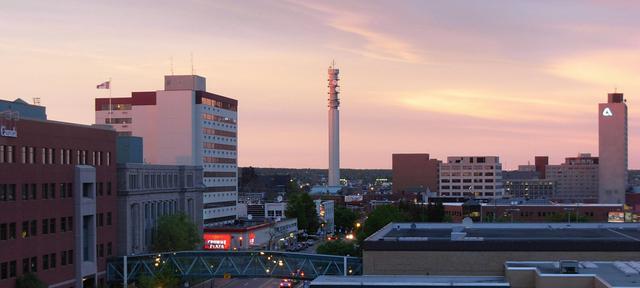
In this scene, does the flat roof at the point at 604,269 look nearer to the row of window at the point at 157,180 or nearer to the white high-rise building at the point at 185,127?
the row of window at the point at 157,180

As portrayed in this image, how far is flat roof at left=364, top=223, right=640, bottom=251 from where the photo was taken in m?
64.5

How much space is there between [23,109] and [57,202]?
9.14 metres

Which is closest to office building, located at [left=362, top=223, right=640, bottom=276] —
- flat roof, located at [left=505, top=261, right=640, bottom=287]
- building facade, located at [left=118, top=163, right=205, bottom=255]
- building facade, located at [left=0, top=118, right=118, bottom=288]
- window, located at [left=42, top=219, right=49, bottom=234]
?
flat roof, located at [left=505, top=261, right=640, bottom=287]

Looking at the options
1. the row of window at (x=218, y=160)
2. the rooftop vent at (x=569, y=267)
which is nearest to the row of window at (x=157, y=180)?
the row of window at (x=218, y=160)

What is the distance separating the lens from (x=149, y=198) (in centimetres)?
10069

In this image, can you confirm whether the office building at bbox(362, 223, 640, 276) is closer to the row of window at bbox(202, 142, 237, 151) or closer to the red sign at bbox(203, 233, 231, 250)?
the red sign at bbox(203, 233, 231, 250)

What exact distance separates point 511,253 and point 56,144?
39.6m

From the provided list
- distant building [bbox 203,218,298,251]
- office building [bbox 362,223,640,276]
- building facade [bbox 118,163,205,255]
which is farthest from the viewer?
distant building [bbox 203,218,298,251]

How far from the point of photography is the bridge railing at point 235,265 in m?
78.9

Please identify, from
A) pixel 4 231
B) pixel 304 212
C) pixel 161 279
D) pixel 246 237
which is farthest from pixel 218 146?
pixel 4 231

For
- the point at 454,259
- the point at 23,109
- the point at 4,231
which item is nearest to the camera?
the point at 454,259

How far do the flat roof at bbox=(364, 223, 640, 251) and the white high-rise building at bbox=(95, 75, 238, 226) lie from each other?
238 feet

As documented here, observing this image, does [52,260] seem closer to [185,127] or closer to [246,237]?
[246,237]

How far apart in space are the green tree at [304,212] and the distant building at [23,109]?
107m
